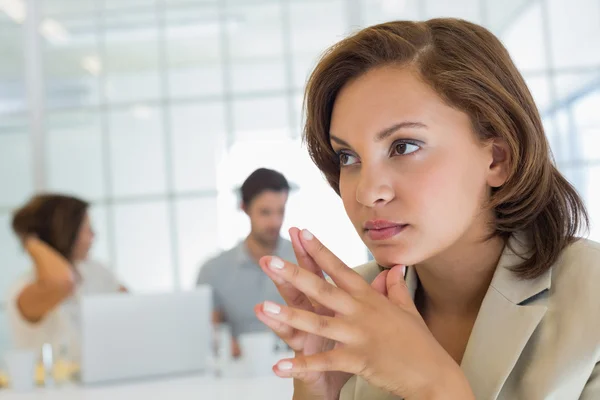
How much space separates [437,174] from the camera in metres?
1.20

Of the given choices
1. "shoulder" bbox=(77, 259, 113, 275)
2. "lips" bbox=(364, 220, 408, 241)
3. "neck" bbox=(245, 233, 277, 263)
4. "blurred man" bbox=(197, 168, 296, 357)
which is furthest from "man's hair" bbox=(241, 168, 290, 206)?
"lips" bbox=(364, 220, 408, 241)

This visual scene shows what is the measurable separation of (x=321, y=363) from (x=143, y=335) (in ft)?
5.24

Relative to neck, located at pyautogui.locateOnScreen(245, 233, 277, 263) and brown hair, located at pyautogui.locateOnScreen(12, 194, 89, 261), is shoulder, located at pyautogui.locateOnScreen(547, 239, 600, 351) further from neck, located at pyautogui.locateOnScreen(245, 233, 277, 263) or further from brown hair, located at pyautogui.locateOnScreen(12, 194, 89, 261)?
brown hair, located at pyautogui.locateOnScreen(12, 194, 89, 261)

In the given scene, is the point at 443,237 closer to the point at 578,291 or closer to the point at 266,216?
the point at 578,291

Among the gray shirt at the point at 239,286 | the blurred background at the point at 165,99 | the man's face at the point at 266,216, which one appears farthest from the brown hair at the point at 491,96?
the blurred background at the point at 165,99

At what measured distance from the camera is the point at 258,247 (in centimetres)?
426

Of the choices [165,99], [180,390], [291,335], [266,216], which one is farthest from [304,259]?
[165,99]

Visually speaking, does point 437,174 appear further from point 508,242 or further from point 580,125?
point 580,125

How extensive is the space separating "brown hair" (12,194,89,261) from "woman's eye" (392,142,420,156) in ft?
10.1

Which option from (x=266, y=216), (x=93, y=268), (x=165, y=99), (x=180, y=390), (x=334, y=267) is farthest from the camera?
(x=165, y=99)

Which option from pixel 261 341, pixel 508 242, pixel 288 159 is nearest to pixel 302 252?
pixel 508 242

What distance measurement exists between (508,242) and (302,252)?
464mm

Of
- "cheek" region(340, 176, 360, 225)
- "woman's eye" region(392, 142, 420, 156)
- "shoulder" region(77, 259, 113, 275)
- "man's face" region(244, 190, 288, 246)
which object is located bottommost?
"shoulder" region(77, 259, 113, 275)

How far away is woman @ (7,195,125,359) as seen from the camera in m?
3.45
